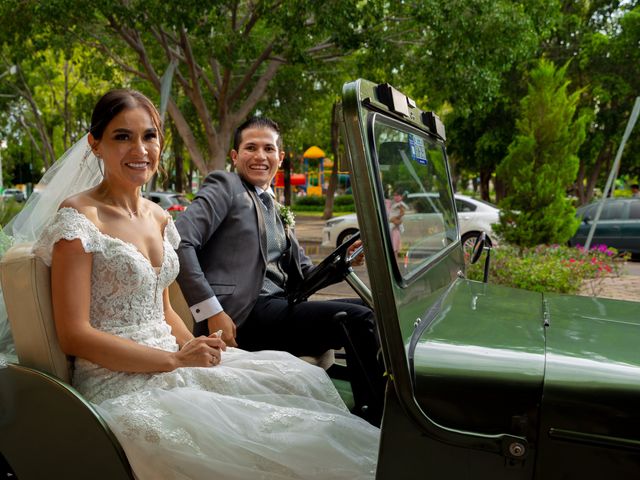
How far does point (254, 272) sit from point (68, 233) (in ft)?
3.97

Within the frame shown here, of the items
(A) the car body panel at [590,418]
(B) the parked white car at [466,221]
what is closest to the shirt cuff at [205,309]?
(A) the car body panel at [590,418]

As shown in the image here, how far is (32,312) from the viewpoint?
6.48 ft

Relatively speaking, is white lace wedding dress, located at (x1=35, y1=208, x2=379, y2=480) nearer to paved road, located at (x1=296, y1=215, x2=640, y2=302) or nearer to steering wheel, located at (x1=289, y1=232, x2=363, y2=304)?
steering wheel, located at (x1=289, y1=232, x2=363, y2=304)

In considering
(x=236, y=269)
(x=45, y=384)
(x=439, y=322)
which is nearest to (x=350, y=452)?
(x=439, y=322)

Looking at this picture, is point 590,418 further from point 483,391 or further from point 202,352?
point 202,352

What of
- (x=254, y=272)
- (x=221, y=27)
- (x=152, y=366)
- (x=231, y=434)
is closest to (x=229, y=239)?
(x=254, y=272)

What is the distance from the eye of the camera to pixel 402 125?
2059 millimetres

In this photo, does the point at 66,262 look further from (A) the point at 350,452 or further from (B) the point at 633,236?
(B) the point at 633,236

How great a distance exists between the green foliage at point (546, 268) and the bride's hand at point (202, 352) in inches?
241

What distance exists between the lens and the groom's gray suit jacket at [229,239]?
2980 mm

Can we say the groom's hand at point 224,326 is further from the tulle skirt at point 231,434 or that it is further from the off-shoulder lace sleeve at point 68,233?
the off-shoulder lace sleeve at point 68,233

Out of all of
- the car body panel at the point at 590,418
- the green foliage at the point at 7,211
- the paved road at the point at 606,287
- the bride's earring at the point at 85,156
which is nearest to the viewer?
the car body panel at the point at 590,418

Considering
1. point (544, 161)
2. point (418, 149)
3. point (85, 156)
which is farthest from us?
point (544, 161)

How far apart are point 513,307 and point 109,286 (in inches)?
49.6
